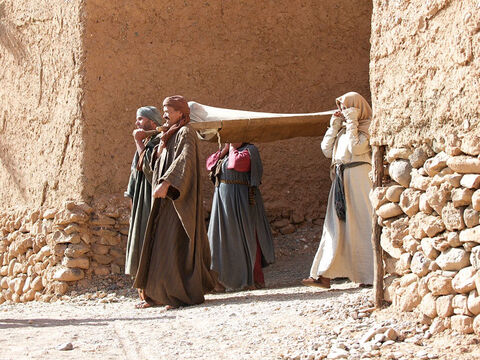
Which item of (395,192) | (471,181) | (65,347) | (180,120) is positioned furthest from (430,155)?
(180,120)

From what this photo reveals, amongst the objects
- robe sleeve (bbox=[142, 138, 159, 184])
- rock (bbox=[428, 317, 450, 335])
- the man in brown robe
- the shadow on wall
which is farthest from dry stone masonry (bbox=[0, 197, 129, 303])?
rock (bbox=[428, 317, 450, 335])

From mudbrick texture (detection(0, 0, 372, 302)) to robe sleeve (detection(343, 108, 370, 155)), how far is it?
268cm

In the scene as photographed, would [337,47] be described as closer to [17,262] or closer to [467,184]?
[17,262]

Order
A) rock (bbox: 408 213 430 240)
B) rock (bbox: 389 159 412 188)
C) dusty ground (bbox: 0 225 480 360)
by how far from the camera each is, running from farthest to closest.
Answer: rock (bbox: 389 159 412 188), rock (bbox: 408 213 430 240), dusty ground (bbox: 0 225 480 360)

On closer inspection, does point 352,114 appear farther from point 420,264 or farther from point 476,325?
point 476,325

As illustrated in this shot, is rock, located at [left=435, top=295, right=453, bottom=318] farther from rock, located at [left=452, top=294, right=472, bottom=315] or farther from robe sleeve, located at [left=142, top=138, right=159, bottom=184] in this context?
robe sleeve, located at [left=142, top=138, right=159, bottom=184]

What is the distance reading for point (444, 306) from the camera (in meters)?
3.83

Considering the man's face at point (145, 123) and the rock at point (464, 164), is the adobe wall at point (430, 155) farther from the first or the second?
the man's face at point (145, 123)

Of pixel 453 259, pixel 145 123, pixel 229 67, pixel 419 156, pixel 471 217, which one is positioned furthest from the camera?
pixel 229 67

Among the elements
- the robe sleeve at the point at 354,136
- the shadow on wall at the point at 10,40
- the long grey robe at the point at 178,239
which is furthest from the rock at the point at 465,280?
the shadow on wall at the point at 10,40

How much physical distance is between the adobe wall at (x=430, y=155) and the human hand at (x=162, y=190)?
6.06 ft

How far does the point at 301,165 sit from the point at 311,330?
4700 millimetres

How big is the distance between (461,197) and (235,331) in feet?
5.53

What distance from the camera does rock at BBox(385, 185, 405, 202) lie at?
14.6 feet
